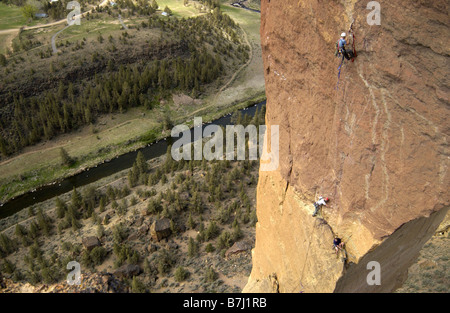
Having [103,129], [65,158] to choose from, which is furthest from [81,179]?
[103,129]

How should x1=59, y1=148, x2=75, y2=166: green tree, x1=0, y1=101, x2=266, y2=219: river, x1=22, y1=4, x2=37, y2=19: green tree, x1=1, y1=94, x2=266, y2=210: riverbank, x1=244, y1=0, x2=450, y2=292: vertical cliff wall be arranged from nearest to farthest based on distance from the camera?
1. x1=244, y1=0, x2=450, y2=292: vertical cliff wall
2. x1=0, y1=101, x2=266, y2=219: river
3. x1=1, y1=94, x2=266, y2=210: riverbank
4. x1=59, y1=148, x2=75, y2=166: green tree
5. x1=22, y1=4, x2=37, y2=19: green tree

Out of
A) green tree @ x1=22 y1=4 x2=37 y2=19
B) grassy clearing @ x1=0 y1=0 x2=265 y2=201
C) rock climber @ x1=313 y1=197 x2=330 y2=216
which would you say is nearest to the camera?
rock climber @ x1=313 y1=197 x2=330 y2=216

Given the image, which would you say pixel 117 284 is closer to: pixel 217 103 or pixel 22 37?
pixel 217 103

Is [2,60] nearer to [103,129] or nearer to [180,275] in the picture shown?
[103,129]

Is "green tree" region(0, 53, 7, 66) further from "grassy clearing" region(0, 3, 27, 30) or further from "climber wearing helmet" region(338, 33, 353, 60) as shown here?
"climber wearing helmet" region(338, 33, 353, 60)

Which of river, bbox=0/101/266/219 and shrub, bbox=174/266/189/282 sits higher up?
shrub, bbox=174/266/189/282

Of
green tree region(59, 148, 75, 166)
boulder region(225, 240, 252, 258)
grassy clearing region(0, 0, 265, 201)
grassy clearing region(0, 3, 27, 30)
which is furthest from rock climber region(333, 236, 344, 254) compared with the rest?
grassy clearing region(0, 3, 27, 30)

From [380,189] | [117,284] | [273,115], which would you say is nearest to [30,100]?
[117,284]
